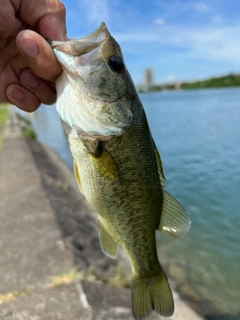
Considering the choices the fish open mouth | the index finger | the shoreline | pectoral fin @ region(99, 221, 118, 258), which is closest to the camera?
the fish open mouth

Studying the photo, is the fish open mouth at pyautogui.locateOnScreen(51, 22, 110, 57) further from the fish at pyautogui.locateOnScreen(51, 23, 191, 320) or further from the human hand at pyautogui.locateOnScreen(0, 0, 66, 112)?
the human hand at pyautogui.locateOnScreen(0, 0, 66, 112)

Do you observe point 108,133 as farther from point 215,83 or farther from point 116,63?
point 215,83

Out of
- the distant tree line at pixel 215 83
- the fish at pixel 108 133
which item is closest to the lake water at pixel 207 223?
the fish at pixel 108 133

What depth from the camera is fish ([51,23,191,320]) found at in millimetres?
1966

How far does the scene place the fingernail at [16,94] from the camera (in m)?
2.67

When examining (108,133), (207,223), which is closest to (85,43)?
(108,133)

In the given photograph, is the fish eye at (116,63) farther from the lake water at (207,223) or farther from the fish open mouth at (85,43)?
the lake water at (207,223)

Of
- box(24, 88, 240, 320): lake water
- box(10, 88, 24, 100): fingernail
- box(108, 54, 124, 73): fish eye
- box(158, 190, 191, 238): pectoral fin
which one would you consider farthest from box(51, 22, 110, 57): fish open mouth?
box(24, 88, 240, 320): lake water

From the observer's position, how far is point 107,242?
7.87 ft

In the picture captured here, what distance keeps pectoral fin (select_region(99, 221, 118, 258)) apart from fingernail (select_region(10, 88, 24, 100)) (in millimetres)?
1198

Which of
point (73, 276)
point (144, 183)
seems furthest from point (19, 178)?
point (144, 183)

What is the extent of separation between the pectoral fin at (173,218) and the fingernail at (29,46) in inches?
48.0

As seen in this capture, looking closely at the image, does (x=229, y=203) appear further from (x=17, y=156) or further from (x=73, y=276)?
(x=17, y=156)

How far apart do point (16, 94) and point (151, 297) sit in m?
1.86
